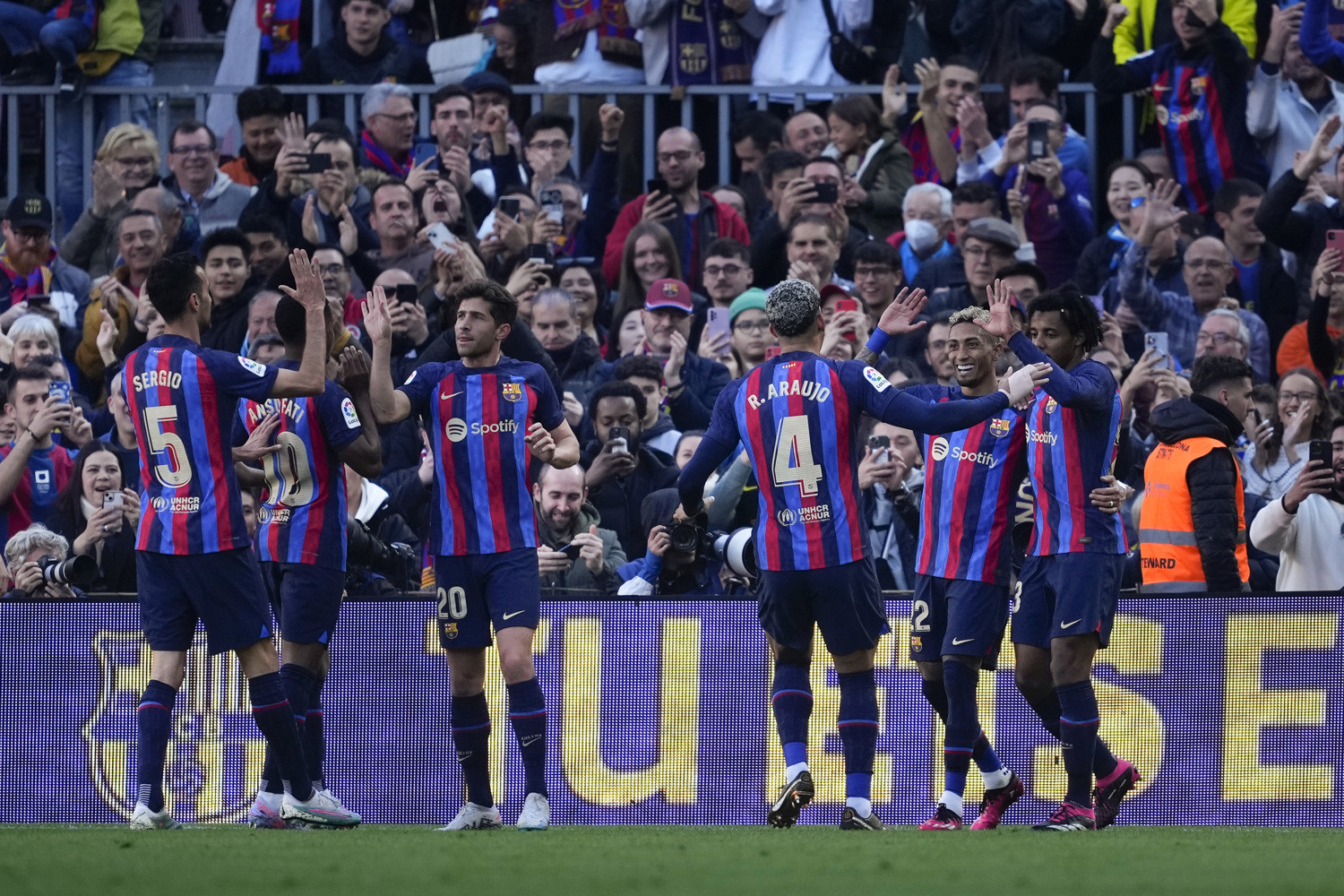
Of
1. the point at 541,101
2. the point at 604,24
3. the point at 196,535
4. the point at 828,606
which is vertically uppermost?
the point at 604,24

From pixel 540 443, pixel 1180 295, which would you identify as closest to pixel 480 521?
pixel 540 443

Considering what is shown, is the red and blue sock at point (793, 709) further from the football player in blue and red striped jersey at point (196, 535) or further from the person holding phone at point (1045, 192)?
the person holding phone at point (1045, 192)

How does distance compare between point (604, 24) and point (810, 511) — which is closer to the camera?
point (810, 511)

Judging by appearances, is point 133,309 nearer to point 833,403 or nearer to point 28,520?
point 28,520

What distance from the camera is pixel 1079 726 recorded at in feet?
28.3

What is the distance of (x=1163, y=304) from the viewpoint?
43.8ft

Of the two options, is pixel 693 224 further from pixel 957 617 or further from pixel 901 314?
pixel 957 617

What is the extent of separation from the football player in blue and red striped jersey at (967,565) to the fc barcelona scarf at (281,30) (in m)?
9.04

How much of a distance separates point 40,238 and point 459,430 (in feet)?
20.4

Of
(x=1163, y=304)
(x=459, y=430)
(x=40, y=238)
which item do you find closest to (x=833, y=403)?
(x=459, y=430)

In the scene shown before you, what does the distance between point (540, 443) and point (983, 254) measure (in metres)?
5.08

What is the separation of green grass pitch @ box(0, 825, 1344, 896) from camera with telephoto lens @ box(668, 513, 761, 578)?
1405mm

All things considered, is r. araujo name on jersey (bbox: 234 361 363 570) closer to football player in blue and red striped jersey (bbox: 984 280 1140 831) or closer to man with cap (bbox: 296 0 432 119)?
football player in blue and red striped jersey (bbox: 984 280 1140 831)

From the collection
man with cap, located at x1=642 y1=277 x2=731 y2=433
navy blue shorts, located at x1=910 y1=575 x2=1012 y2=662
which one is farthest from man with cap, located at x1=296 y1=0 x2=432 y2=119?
navy blue shorts, located at x1=910 y1=575 x2=1012 y2=662
